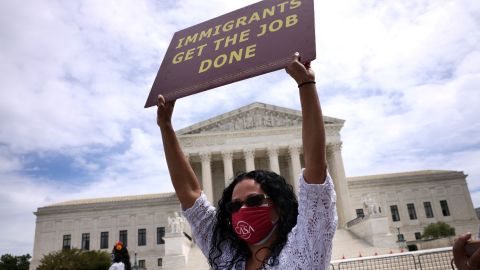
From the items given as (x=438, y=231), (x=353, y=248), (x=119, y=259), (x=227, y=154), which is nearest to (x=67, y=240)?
(x=227, y=154)

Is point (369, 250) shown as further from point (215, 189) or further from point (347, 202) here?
point (215, 189)

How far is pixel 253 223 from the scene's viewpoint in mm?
2406

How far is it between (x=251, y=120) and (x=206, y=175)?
8.36 metres

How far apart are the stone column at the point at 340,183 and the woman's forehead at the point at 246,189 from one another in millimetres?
37982

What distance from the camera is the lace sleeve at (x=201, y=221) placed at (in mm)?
2816

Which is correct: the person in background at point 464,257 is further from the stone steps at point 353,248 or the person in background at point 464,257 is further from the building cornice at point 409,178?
the building cornice at point 409,178

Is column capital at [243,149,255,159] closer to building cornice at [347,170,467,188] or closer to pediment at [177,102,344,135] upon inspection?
pediment at [177,102,344,135]

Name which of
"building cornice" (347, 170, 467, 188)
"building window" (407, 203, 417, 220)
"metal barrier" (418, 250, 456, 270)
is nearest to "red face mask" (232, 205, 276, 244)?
"metal barrier" (418, 250, 456, 270)

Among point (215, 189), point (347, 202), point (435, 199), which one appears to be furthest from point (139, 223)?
point (435, 199)

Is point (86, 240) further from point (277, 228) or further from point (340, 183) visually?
point (277, 228)

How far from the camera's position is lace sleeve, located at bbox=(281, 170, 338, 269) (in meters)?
2.07

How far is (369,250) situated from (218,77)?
1158 inches

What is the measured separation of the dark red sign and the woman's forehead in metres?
0.72

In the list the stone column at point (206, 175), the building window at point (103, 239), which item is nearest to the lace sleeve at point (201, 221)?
the stone column at point (206, 175)
